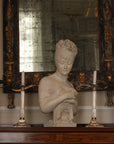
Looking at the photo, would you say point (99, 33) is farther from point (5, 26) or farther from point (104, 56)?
point (5, 26)

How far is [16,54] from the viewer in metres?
3.99

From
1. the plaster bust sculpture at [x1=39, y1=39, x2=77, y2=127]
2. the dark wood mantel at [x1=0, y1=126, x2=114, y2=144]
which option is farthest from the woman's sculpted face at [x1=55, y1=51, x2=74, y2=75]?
the dark wood mantel at [x1=0, y1=126, x2=114, y2=144]

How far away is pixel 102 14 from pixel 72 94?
1136mm

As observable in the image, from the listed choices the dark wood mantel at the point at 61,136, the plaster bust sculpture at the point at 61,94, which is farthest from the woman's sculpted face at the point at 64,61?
the dark wood mantel at the point at 61,136

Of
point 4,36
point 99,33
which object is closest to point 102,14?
point 99,33

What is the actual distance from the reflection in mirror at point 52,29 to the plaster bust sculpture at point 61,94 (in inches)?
22.9

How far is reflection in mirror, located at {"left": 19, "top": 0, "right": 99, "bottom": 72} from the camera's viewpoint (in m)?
3.96

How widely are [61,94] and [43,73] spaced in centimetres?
68

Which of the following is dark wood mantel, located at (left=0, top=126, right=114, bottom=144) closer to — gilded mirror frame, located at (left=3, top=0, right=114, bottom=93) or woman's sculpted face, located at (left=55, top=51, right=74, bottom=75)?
woman's sculpted face, located at (left=55, top=51, right=74, bottom=75)

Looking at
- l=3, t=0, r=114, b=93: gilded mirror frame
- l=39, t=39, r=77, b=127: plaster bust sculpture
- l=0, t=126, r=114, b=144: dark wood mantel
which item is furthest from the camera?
l=3, t=0, r=114, b=93: gilded mirror frame

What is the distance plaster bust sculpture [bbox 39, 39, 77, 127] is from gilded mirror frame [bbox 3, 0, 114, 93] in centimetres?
50

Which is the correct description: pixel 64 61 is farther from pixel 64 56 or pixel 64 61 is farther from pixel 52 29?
pixel 52 29

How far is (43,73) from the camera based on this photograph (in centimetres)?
393

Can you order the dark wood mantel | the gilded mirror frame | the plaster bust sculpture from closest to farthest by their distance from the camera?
1. the dark wood mantel
2. the plaster bust sculpture
3. the gilded mirror frame
